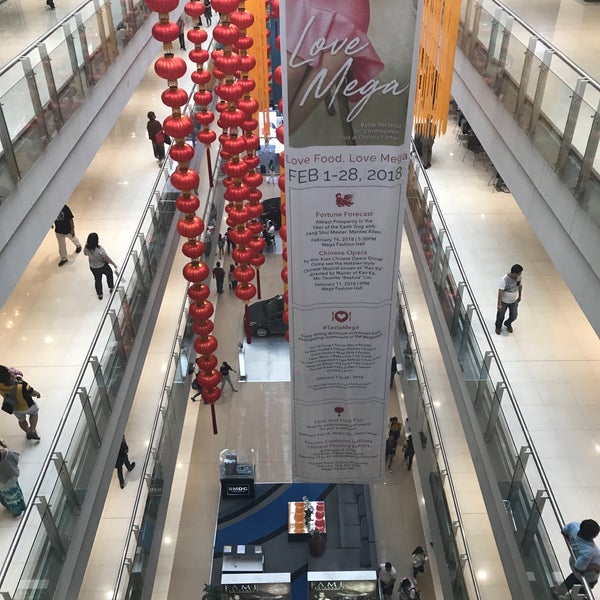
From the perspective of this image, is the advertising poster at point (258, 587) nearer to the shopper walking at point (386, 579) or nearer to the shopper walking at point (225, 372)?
the shopper walking at point (386, 579)

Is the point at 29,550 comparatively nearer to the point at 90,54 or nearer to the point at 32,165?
the point at 32,165

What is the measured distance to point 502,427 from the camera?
22.4 ft

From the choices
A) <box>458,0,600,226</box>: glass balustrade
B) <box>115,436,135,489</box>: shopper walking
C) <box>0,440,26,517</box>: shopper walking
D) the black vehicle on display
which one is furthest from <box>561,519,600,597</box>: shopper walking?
the black vehicle on display

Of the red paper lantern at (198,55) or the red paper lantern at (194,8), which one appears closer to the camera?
the red paper lantern at (194,8)

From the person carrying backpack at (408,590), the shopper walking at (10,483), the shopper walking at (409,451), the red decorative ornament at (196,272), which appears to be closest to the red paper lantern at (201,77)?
the red decorative ornament at (196,272)

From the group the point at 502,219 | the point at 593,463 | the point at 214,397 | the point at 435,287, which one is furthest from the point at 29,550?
the point at 502,219

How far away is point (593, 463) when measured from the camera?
7.22 metres

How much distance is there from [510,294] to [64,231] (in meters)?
6.49

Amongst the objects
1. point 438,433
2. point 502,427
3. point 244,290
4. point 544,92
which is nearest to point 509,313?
point 438,433

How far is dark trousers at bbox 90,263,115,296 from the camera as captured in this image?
30.5 ft

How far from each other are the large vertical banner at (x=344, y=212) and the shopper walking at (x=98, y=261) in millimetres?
3657

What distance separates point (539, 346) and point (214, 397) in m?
4.36

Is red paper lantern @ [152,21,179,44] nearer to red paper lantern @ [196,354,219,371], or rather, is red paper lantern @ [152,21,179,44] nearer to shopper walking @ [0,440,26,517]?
shopper walking @ [0,440,26,517]

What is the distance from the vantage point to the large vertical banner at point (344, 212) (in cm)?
467
